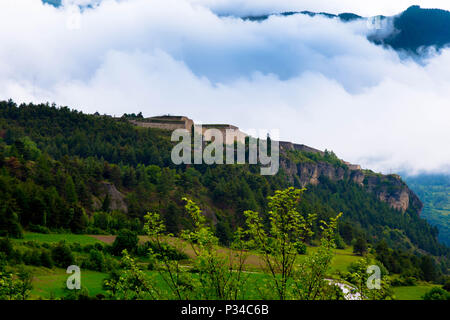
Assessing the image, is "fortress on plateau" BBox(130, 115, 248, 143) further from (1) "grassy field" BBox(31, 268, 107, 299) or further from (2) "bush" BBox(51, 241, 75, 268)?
(1) "grassy field" BBox(31, 268, 107, 299)

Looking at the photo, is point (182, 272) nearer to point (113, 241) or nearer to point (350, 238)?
point (113, 241)

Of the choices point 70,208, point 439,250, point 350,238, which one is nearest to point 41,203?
point 70,208

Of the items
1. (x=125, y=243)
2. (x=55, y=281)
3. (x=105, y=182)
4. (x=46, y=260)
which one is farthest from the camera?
(x=105, y=182)

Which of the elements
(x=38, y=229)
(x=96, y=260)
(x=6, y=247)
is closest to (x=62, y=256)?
(x=96, y=260)

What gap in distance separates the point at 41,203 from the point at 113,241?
12.8m

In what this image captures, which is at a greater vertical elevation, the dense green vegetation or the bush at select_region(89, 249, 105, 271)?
the dense green vegetation

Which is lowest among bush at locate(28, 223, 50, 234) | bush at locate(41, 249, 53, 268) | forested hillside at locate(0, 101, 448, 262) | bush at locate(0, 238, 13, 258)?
bush at locate(41, 249, 53, 268)

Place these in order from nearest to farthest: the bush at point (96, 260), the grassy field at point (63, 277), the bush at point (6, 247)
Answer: the grassy field at point (63, 277) < the bush at point (6, 247) < the bush at point (96, 260)

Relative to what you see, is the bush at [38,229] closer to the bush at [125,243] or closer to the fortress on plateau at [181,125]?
the bush at [125,243]

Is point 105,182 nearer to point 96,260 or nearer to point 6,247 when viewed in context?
point 96,260

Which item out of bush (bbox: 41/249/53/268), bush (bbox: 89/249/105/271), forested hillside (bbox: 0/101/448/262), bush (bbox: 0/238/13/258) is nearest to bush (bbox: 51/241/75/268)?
bush (bbox: 41/249/53/268)

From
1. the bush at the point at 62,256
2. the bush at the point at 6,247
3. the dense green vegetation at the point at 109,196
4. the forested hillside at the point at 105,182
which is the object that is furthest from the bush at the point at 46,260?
the forested hillside at the point at 105,182

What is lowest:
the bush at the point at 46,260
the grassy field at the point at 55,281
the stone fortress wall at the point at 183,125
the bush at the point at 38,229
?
the grassy field at the point at 55,281

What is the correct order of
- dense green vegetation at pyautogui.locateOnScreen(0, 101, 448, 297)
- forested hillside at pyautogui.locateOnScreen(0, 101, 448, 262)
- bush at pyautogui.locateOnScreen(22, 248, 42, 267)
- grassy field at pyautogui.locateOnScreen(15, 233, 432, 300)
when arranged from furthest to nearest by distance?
forested hillside at pyautogui.locateOnScreen(0, 101, 448, 262)
dense green vegetation at pyautogui.locateOnScreen(0, 101, 448, 297)
bush at pyautogui.locateOnScreen(22, 248, 42, 267)
grassy field at pyautogui.locateOnScreen(15, 233, 432, 300)
